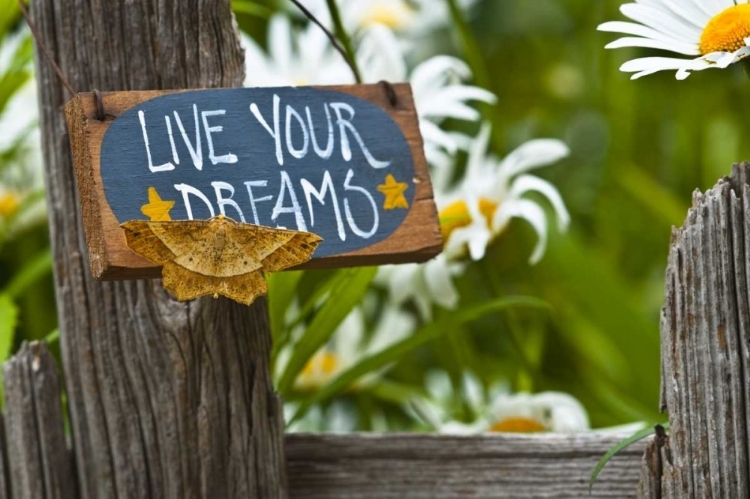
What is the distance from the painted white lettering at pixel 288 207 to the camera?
0.63 metres

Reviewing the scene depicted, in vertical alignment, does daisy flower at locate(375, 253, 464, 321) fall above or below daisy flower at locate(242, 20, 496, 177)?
below

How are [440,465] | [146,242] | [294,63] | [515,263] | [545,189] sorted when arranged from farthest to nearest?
[515,263] < [294,63] < [545,189] < [440,465] < [146,242]

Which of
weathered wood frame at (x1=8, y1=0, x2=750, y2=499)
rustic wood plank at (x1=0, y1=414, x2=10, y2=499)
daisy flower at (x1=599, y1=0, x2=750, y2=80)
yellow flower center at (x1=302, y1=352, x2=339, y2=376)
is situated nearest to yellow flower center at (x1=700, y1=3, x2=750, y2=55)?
daisy flower at (x1=599, y1=0, x2=750, y2=80)

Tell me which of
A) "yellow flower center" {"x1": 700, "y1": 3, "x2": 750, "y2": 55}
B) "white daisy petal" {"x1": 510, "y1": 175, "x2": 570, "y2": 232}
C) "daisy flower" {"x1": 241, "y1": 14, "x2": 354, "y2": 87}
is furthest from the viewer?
"daisy flower" {"x1": 241, "y1": 14, "x2": 354, "y2": 87}

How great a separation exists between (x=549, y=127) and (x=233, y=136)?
1187mm

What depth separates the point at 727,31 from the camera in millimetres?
654

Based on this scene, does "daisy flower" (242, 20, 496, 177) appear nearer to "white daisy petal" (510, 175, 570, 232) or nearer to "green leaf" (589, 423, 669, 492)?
"white daisy petal" (510, 175, 570, 232)

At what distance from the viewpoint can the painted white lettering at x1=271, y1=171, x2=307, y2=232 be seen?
2.07ft

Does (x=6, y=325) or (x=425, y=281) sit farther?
(x=425, y=281)

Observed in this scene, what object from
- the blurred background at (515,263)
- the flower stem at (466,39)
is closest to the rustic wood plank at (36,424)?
the blurred background at (515,263)

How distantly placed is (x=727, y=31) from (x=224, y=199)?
36cm

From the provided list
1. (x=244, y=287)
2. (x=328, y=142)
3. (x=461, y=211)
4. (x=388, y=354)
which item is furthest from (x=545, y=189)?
(x=244, y=287)

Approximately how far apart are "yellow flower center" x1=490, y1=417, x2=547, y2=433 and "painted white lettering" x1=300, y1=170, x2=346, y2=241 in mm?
427

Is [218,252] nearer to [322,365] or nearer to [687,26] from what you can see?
[687,26]
